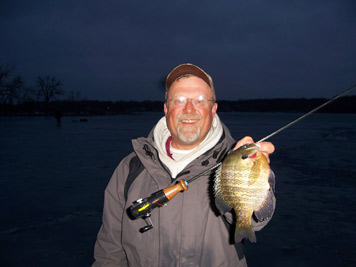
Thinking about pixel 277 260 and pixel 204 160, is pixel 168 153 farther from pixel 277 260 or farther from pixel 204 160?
pixel 277 260

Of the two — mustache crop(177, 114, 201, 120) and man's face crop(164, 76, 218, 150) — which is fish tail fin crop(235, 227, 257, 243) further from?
mustache crop(177, 114, 201, 120)

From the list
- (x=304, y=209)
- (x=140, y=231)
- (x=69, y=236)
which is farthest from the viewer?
(x=304, y=209)

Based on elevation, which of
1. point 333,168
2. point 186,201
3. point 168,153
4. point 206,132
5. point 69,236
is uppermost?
point 206,132

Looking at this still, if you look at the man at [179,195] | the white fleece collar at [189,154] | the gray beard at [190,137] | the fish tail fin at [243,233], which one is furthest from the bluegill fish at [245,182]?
the gray beard at [190,137]

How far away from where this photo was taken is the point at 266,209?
1.85 m

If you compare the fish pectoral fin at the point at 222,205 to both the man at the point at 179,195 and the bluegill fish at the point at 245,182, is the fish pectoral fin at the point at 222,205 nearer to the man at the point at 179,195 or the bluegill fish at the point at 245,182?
the bluegill fish at the point at 245,182

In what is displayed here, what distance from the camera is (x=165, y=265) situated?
216cm

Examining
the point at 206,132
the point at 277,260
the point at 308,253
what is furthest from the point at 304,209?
the point at 206,132

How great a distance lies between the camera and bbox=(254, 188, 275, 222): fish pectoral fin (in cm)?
183

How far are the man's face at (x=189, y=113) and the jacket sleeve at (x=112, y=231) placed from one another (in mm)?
692

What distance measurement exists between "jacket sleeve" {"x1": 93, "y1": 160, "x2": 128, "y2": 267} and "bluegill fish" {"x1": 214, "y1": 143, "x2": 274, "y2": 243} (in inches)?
43.5

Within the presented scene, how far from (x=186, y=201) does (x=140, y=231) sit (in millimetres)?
491

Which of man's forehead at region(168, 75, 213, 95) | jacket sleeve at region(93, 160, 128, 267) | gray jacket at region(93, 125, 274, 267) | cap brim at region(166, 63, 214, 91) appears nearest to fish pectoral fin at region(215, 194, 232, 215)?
gray jacket at region(93, 125, 274, 267)

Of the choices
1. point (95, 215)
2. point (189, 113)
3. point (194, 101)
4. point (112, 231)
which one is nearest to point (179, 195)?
point (112, 231)
